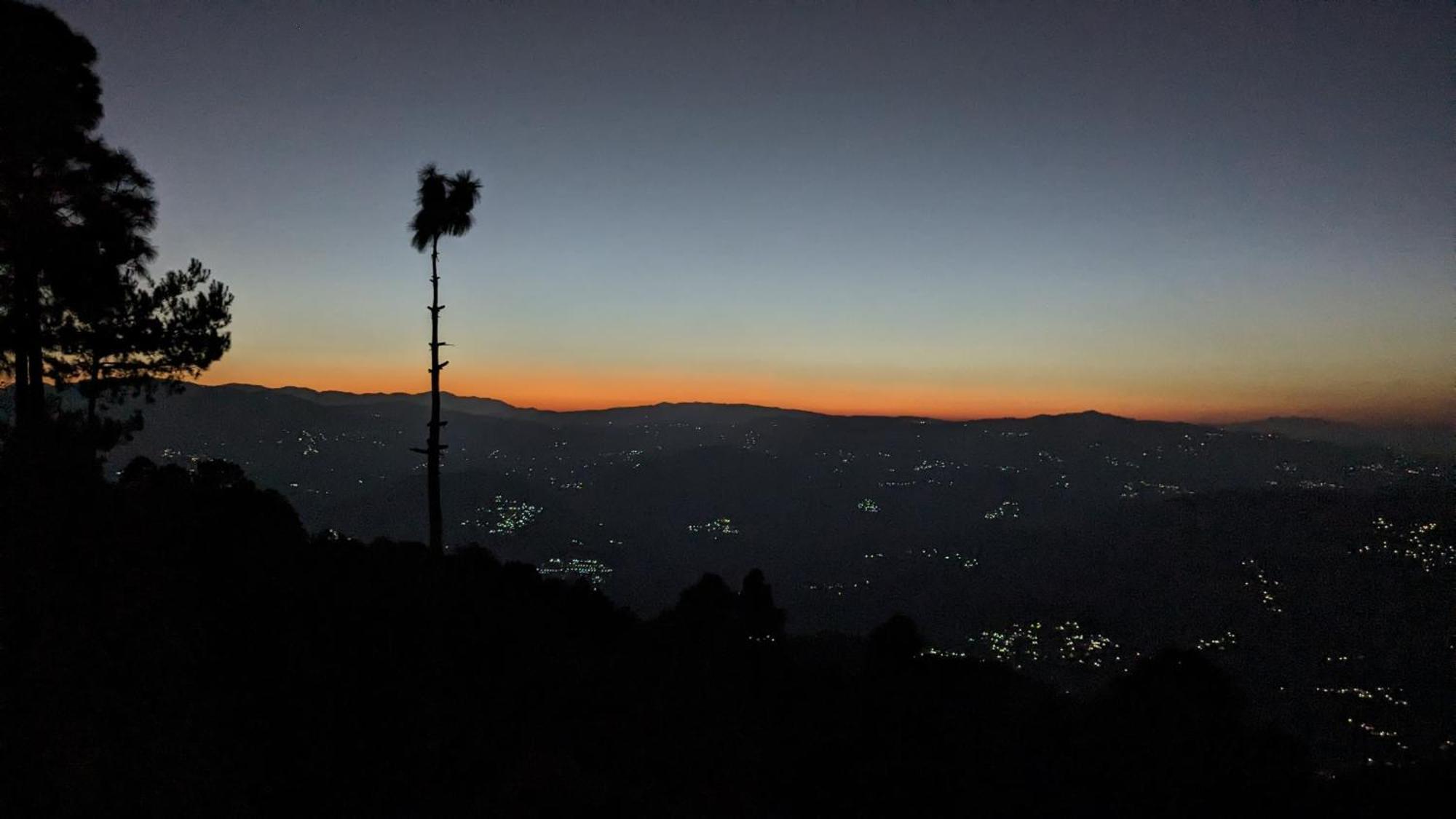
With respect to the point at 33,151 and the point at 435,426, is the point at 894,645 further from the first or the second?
the point at 33,151

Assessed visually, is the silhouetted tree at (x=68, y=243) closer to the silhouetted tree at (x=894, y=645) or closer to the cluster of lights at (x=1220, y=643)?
the silhouetted tree at (x=894, y=645)

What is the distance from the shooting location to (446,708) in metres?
13.9

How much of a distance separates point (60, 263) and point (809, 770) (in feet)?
73.6

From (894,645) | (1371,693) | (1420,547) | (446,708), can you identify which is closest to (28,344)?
(446,708)

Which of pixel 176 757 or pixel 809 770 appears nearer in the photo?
pixel 176 757

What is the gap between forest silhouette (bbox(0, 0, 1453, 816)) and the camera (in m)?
8.62

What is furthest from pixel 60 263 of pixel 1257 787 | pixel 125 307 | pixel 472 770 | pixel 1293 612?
pixel 1293 612

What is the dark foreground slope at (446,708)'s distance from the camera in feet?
27.7

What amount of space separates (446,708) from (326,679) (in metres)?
2.31

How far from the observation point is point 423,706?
1386cm

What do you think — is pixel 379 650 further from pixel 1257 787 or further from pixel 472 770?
pixel 1257 787

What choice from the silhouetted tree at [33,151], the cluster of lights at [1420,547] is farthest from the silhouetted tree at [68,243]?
the cluster of lights at [1420,547]

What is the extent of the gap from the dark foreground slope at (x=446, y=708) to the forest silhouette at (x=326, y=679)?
5 cm

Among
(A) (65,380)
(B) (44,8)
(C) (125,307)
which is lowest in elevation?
(A) (65,380)
